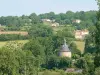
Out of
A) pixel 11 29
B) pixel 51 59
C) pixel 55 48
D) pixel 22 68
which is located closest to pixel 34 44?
pixel 51 59

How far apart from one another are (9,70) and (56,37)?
7200cm

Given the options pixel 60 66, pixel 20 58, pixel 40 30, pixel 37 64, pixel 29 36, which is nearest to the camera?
pixel 20 58

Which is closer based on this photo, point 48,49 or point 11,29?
point 48,49

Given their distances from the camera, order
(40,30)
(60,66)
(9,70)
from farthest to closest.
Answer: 1. (40,30)
2. (60,66)
3. (9,70)

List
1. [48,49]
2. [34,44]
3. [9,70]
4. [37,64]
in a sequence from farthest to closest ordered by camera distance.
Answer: [48,49]
[34,44]
[37,64]
[9,70]

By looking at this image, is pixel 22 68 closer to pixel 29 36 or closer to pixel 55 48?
pixel 55 48

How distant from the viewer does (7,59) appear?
168 feet

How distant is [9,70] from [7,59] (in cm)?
112

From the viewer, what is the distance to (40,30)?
14912 centimetres

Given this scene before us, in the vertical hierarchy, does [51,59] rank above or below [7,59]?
below

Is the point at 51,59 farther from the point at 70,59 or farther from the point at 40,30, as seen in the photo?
the point at 40,30

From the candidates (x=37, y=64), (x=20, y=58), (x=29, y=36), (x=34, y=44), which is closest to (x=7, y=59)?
(x=20, y=58)

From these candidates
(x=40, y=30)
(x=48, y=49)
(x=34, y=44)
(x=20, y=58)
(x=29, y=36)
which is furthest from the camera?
(x=40, y=30)

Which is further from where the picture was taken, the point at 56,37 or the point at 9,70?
the point at 56,37
